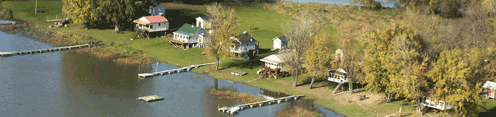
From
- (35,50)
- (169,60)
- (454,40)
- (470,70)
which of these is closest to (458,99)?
(470,70)

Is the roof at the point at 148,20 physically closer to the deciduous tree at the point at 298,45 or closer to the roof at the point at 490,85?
the deciduous tree at the point at 298,45

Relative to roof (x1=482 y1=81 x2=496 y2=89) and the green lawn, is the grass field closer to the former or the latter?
Result: the green lawn

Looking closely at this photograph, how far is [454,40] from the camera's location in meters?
88.9

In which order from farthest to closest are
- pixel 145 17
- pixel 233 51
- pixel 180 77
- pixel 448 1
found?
pixel 448 1 < pixel 145 17 < pixel 233 51 < pixel 180 77

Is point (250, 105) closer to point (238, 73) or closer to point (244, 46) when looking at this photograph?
point (238, 73)

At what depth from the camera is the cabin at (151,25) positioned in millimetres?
112938

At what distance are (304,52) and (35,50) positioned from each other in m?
50.3

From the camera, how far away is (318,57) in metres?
76.9

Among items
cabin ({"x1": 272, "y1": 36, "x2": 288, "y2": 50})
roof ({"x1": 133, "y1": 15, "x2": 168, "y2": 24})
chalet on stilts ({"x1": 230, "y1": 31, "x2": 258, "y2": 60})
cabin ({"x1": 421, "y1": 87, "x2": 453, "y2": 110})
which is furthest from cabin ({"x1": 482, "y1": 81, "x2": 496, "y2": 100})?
roof ({"x1": 133, "y1": 15, "x2": 168, "y2": 24})

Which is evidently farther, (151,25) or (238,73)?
(151,25)

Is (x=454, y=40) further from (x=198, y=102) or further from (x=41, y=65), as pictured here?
(x=41, y=65)

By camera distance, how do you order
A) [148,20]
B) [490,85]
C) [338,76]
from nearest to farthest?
[490,85] < [338,76] < [148,20]

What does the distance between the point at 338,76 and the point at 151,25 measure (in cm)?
4893

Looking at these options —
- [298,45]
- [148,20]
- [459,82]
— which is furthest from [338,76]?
[148,20]
